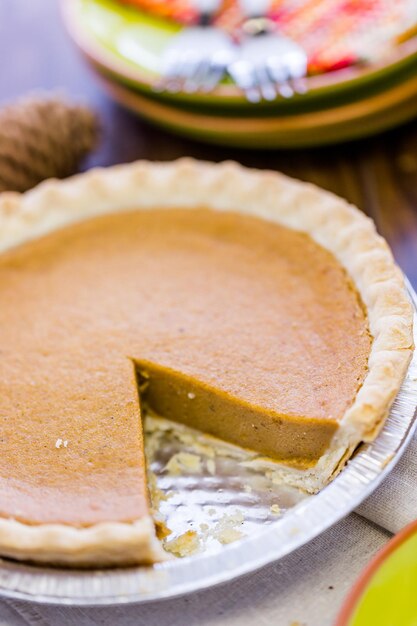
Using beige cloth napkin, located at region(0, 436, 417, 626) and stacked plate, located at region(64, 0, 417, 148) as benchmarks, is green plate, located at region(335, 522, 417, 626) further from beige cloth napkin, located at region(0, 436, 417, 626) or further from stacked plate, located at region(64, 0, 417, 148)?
stacked plate, located at region(64, 0, 417, 148)

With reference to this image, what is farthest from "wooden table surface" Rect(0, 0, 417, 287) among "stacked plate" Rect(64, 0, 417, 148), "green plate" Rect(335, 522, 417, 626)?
"green plate" Rect(335, 522, 417, 626)

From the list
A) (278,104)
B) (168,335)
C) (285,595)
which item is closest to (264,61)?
(278,104)

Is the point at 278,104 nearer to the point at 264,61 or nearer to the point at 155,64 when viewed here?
the point at 264,61

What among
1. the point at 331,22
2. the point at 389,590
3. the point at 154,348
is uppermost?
the point at 331,22

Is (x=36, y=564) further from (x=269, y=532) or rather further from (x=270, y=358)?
(x=270, y=358)

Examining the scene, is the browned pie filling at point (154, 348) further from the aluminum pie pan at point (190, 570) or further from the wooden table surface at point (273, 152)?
the wooden table surface at point (273, 152)

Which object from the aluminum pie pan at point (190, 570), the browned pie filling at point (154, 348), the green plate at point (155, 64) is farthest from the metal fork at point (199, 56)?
the aluminum pie pan at point (190, 570)

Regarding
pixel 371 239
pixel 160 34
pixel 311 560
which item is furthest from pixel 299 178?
pixel 311 560
